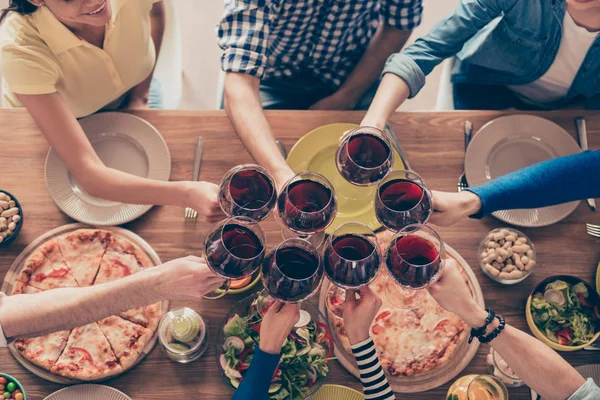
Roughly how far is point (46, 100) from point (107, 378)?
2.81ft

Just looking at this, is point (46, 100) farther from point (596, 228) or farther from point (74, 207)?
point (596, 228)

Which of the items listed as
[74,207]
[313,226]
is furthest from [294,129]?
[74,207]

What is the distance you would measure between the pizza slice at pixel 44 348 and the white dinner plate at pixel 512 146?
4.56 feet

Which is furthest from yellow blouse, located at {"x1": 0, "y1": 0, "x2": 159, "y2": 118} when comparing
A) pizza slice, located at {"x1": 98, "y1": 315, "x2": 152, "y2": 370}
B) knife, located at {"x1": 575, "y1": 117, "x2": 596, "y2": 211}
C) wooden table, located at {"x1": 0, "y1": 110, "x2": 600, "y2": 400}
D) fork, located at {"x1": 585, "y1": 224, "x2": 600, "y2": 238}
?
fork, located at {"x1": 585, "y1": 224, "x2": 600, "y2": 238}

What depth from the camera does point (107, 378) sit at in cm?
159

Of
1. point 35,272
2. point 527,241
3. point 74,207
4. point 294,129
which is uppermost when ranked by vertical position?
point 294,129

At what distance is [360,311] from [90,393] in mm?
845

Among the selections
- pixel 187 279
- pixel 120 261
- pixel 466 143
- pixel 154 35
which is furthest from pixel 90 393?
pixel 466 143

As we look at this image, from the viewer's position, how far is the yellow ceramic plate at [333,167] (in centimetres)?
171

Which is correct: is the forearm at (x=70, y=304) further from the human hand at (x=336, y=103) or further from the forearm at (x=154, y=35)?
the human hand at (x=336, y=103)

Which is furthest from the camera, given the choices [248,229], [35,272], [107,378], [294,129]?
[294,129]

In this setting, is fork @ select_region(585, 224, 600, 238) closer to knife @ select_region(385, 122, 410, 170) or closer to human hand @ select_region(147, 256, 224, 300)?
knife @ select_region(385, 122, 410, 170)

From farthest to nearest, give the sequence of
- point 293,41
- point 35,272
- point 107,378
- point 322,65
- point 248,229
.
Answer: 1. point 322,65
2. point 293,41
3. point 35,272
4. point 107,378
5. point 248,229

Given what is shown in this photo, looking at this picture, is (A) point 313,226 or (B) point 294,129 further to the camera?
(B) point 294,129
